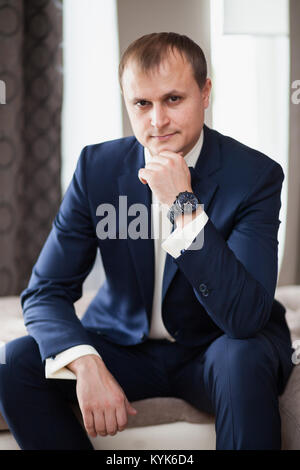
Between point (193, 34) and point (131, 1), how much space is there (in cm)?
20

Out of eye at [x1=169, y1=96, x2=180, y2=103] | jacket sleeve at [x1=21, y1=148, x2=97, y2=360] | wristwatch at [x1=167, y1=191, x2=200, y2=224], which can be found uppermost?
eye at [x1=169, y1=96, x2=180, y2=103]

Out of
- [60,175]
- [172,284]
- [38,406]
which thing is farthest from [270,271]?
[60,175]

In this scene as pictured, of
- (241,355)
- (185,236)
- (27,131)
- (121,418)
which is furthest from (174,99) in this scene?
(27,131)

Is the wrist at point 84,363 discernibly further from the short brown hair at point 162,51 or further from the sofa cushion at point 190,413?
the short brown hair at point 162,51

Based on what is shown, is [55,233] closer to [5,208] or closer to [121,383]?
[121,383]

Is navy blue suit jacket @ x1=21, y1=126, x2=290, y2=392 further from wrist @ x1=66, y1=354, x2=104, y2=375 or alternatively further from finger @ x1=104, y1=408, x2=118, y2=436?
→ finger @ x1=104, y1=408, x2=118, y2=436

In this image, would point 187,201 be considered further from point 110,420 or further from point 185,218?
point 110,420

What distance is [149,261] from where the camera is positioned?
1.25 metres

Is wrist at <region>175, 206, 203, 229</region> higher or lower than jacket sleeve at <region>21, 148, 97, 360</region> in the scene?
higher

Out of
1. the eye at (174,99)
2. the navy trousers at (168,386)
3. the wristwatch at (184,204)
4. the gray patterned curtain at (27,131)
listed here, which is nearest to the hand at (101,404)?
the navy trousers at (168,386)

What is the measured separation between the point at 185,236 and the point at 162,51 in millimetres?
396

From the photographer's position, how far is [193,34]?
50.6 inches

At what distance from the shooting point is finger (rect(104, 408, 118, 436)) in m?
1.03

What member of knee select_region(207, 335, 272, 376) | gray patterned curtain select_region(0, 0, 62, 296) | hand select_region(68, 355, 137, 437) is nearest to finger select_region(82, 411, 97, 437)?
→ hand select_region(68, 355, 137, 437)
